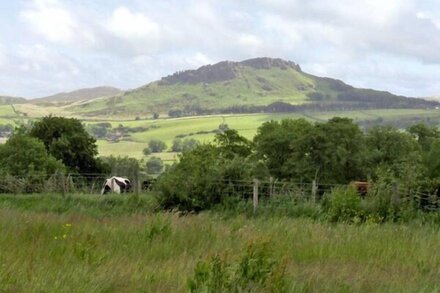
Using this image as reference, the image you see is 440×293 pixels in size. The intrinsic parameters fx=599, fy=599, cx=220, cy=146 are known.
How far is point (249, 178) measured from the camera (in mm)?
22328

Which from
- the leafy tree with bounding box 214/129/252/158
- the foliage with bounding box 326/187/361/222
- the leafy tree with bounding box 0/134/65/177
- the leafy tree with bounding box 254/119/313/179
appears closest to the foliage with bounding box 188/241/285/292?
the foliage with bounding box 326/187/361/222

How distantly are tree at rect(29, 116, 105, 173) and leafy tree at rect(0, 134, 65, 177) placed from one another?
866 centimetres

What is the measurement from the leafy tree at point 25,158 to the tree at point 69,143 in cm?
866

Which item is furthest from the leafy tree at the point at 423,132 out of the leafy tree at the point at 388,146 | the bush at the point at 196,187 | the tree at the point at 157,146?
the tree at the point at 157,146

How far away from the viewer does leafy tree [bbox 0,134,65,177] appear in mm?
46594

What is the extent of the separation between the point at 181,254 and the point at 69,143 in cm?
5408

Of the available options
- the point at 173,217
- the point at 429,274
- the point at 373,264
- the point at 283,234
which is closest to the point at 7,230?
the point at 173,217

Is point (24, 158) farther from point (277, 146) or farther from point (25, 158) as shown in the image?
point (277, 146)

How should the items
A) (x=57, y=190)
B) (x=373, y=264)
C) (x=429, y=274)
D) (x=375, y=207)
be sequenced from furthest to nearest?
(x=57, y=190)
(x=375, y=207)
(x=373, y=264)
(x=429, y=274)

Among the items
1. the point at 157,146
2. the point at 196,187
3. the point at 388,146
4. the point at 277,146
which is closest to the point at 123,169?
the point at 277,146

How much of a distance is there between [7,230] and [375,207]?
452 inches

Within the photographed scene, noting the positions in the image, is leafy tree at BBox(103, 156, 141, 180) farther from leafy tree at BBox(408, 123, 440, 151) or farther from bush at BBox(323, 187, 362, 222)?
leafy tree at BBox(408, 123, 440, 151)

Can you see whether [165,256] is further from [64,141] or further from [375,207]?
[64,141]

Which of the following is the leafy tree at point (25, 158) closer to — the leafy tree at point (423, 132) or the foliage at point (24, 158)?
the foliage at point (24, 158)
